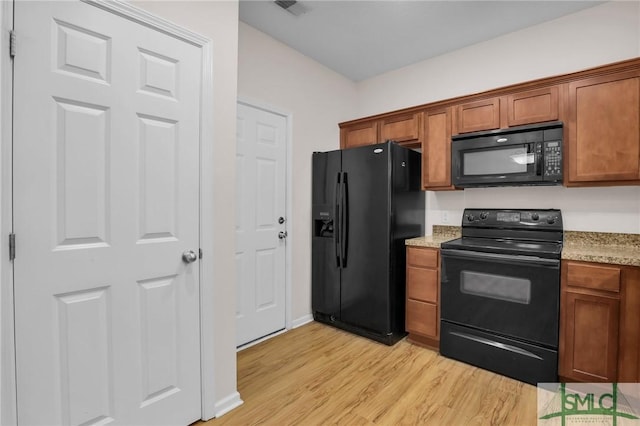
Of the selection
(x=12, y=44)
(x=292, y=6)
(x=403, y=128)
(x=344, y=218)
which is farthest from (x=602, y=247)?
(x=12, y=44)

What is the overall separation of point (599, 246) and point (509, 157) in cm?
91

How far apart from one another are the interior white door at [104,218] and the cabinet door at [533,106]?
2.34m

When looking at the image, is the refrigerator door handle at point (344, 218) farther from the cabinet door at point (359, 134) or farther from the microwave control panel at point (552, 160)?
the microwave control panel at point (552, 160)

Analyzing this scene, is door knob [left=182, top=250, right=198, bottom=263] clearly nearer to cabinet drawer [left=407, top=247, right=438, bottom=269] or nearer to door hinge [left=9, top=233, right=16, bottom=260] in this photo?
door hinge [left=9, top=233, right=16, bottom=260]

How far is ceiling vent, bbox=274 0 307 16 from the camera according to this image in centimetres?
238

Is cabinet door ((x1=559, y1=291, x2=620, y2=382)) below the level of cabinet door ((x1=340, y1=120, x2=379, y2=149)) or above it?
below

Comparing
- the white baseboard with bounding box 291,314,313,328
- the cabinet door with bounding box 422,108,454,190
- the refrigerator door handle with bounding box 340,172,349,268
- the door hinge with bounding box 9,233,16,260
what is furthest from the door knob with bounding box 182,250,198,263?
the cabinet door with bounding box 422,108,454,190

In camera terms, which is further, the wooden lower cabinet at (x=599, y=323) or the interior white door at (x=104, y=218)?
the wooden lower cabinet at (x=599, y=323)

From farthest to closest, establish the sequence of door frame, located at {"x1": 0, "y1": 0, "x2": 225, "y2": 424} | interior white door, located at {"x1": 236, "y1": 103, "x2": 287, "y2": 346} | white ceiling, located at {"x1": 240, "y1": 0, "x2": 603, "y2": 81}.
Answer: interior white door, located at {"x1": 236, "y1": 103, "x2": 287, "y2": 346}, white ceiling, located at {"x1": 240, "y1": 0, "x2": 603, "y2": 81}, door frame, located at {"x1": 0, "y1": 0, "x2": 225, "y2": 424}

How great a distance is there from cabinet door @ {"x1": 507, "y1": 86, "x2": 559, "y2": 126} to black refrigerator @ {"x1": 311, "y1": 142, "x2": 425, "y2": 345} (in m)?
0.86

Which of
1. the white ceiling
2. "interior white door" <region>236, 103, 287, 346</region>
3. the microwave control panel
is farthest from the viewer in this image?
"interior white door" <region>236, 103, 287, 346</region>

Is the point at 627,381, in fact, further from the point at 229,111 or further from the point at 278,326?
the point at 229,111

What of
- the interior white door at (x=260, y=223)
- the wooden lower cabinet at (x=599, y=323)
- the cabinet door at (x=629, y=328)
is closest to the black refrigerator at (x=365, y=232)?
the interior white door at (x=260, y=223)

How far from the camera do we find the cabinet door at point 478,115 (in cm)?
262
